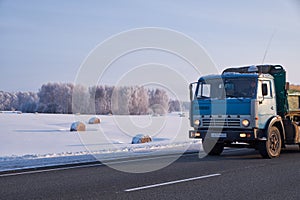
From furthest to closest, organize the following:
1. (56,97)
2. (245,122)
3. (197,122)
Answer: (56,97) < (197,122) < (245,122)

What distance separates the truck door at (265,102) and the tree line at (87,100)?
1683 centimetres

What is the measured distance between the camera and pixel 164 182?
7.95 meters

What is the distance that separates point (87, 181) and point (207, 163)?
427 centimetres

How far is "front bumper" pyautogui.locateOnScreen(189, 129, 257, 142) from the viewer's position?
1177 centimetres

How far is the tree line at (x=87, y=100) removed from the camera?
3323 cm

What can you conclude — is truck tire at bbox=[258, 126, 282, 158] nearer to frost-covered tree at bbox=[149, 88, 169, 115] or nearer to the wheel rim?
the wheel rim

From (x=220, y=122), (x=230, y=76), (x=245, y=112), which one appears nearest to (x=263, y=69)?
(x=230, y=76)

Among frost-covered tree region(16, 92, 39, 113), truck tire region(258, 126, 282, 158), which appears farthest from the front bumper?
frost-covered tree region(16, 92, 39, 113)

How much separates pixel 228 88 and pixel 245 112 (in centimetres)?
106

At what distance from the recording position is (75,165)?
423 inches

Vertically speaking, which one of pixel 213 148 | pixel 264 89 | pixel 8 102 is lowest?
pixel 213 148

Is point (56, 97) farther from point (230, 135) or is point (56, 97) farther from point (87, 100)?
point (230, 135)

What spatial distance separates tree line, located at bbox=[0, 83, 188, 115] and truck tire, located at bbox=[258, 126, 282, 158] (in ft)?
55.3

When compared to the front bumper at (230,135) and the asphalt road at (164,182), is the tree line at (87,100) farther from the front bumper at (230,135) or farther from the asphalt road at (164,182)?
the asphalt road at (164,182)
